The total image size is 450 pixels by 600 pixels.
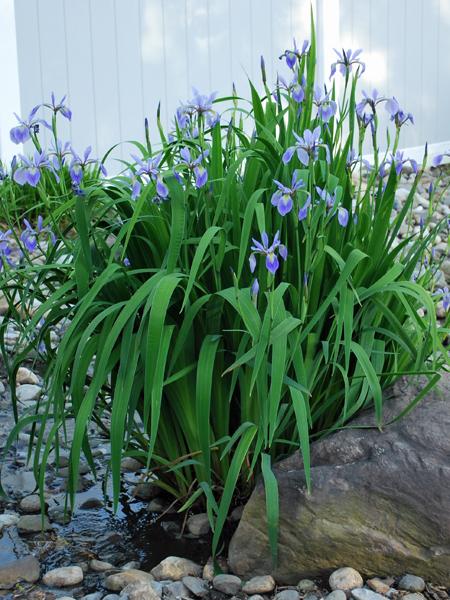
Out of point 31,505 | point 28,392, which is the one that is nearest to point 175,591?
point 31,505

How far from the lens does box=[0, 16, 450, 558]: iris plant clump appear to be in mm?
1787

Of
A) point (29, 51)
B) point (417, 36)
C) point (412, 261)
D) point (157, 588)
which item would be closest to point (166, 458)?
point (157, 588)

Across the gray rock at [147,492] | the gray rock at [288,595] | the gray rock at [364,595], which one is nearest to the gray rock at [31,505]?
the gray rock at [147,492]

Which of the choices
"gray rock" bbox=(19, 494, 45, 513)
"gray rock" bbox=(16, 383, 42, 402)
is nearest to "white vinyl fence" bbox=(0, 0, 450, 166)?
"gray rock" bbox=(16, 383, 42, 402)

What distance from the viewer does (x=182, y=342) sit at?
1861 mm

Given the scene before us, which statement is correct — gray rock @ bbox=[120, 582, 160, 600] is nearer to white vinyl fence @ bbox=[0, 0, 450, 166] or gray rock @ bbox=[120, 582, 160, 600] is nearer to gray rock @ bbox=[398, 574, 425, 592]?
→ gray rock @ bbox=[398, 574, 425, 592]

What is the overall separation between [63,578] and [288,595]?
50 centimetres

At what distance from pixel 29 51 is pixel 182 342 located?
3903 millimetres

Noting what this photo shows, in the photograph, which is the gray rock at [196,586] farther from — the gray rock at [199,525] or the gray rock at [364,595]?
the gray rock at [364,595]

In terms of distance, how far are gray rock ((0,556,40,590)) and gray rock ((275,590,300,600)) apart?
0.54m

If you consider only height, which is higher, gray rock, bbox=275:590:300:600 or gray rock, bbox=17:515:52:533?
gray rock, bbox=275:590:300:600

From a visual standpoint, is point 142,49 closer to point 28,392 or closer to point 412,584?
point 28,392

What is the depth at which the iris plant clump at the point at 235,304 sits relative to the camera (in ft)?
5.86

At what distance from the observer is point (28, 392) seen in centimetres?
317
